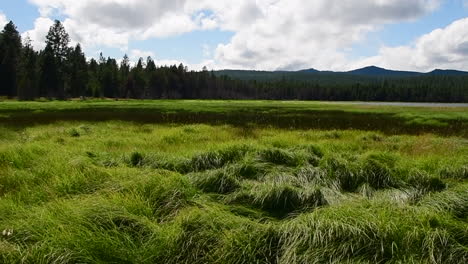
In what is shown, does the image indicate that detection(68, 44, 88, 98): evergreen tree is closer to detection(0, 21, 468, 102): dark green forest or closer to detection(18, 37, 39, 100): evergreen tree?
detection(0, 21, 468, 102): dark green forest

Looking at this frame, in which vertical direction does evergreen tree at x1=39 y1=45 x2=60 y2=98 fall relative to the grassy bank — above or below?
above

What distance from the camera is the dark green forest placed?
3071 inches

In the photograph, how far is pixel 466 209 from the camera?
6.11 metres

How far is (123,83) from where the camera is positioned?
114 metres

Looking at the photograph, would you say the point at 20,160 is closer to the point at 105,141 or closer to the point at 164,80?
the point at 105,141

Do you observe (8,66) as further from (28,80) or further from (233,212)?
(233,212)

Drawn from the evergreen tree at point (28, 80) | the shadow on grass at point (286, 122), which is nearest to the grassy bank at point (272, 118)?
the shadow on grass at point (286, 122)

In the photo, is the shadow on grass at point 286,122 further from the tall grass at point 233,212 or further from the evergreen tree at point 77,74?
the evergreen tree at point 77,74

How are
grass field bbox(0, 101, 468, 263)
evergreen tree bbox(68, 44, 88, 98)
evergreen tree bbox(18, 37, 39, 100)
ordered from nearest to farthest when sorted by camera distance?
grass field bbox(0, 101, 468, 263) → evergreen tree bbox(18, 37, 39, 100) → evergreen tree bbox(68, 44, 88, 98)

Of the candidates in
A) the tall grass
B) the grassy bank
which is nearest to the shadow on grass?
the grassy bank

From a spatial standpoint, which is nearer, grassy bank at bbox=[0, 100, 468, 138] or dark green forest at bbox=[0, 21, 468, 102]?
grassy bank at bbox=[0, 100, 468, 138]

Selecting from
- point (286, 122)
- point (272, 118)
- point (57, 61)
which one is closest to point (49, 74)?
point (57, 61)

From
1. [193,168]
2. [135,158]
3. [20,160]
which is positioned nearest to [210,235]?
[193,168]

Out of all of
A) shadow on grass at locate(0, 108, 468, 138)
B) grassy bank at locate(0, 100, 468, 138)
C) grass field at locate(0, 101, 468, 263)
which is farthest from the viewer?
grassy bank at locate(0, 100, 468, 138)
